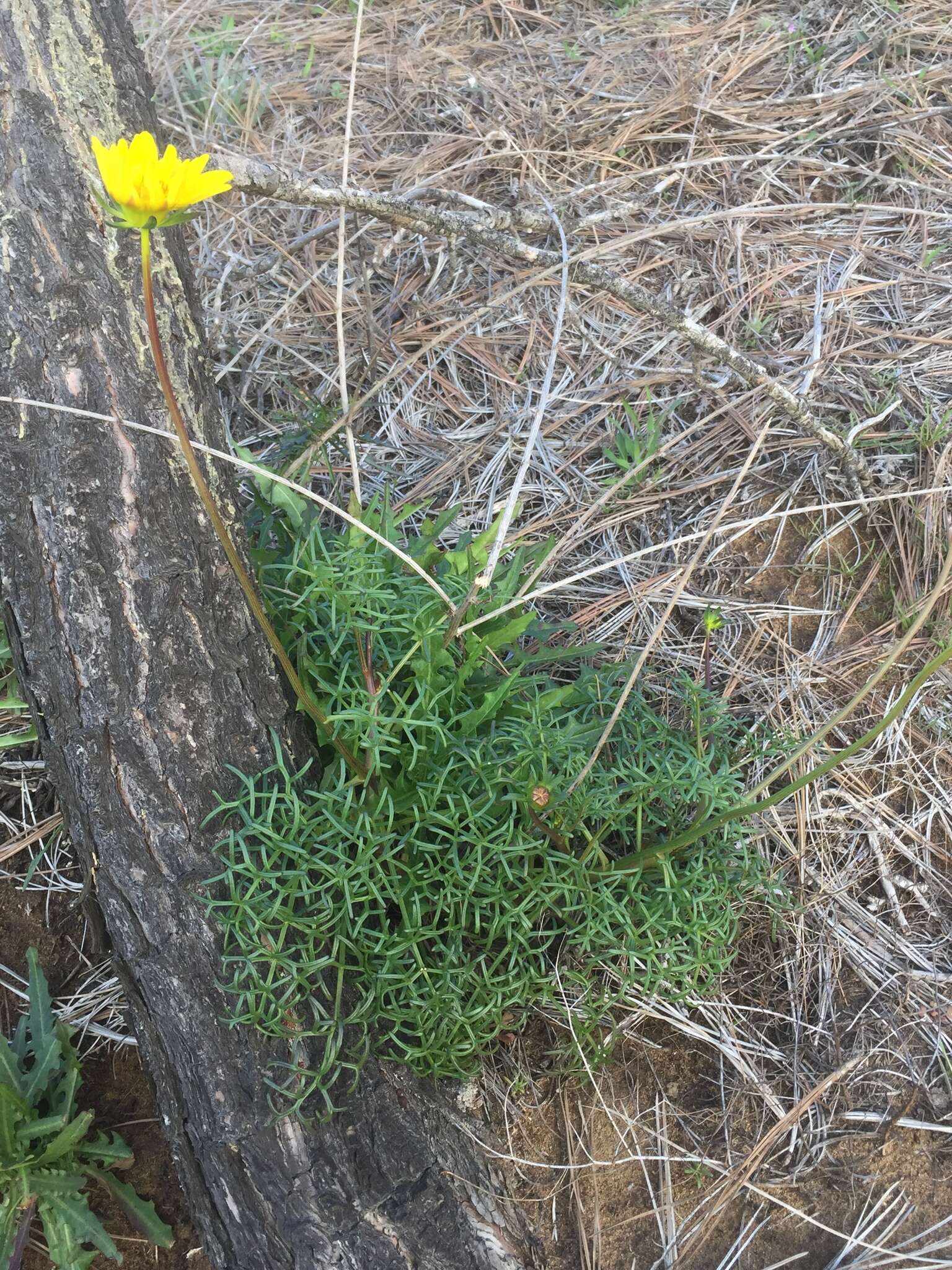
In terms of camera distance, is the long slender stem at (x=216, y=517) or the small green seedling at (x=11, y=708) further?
the small green seedling at (x=11, y=708)

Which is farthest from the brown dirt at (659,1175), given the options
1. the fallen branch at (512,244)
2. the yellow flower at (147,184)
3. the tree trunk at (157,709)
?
the yellow flower at (147,184)

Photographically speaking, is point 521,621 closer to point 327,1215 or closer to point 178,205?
point 178,205

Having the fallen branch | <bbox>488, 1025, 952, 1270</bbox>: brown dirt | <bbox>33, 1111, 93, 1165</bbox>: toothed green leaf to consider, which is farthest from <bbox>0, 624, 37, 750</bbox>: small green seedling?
<bbox>488, 1025, 952, 1270</bbox>: brown dirt

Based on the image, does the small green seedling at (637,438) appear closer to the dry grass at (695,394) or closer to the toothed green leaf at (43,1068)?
the dry grass at (695,394)

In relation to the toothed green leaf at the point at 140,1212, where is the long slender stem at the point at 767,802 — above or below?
above

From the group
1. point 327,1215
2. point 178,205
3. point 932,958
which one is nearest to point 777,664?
point 932,958

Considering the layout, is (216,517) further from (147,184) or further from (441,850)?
(441,850)
